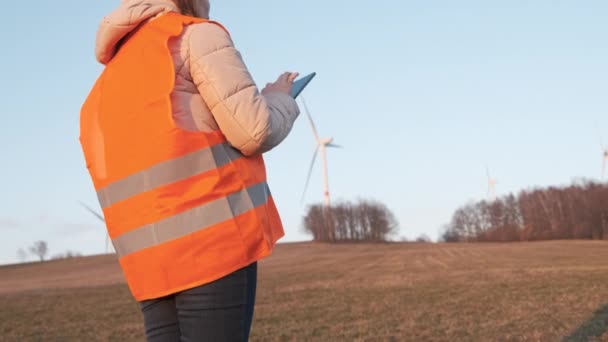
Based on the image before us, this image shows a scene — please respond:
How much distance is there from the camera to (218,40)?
80.1 inches

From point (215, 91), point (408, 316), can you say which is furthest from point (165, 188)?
point (408, 316)

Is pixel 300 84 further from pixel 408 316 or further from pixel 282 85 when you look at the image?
pixel 408 316

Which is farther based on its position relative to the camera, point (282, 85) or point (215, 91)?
point (282, 85)

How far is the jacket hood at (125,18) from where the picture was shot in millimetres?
2098

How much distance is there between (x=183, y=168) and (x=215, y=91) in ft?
0.80

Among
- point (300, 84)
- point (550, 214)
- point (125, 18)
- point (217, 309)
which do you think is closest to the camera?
point (217, 309)

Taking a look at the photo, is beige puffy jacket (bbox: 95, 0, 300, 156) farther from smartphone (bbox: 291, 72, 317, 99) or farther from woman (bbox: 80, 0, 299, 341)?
smartphone (bbox: 291, 72, 317, 99)

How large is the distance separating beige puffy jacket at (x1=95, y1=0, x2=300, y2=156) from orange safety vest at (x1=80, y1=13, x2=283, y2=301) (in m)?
0.04

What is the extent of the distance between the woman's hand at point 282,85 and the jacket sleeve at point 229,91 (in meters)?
0.26

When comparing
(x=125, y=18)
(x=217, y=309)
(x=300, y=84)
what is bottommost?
(x=217, y=309)

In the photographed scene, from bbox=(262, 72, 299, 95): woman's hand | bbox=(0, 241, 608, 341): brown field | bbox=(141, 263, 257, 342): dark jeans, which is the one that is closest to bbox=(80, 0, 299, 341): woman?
bbox=(141, 263, 257, 342): dark jeans

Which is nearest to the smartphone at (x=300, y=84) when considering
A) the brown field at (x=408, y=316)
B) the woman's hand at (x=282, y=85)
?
the woman's hand at (x=282, y=85)

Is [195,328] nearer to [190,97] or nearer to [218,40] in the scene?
[190,97]

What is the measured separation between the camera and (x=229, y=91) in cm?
199
